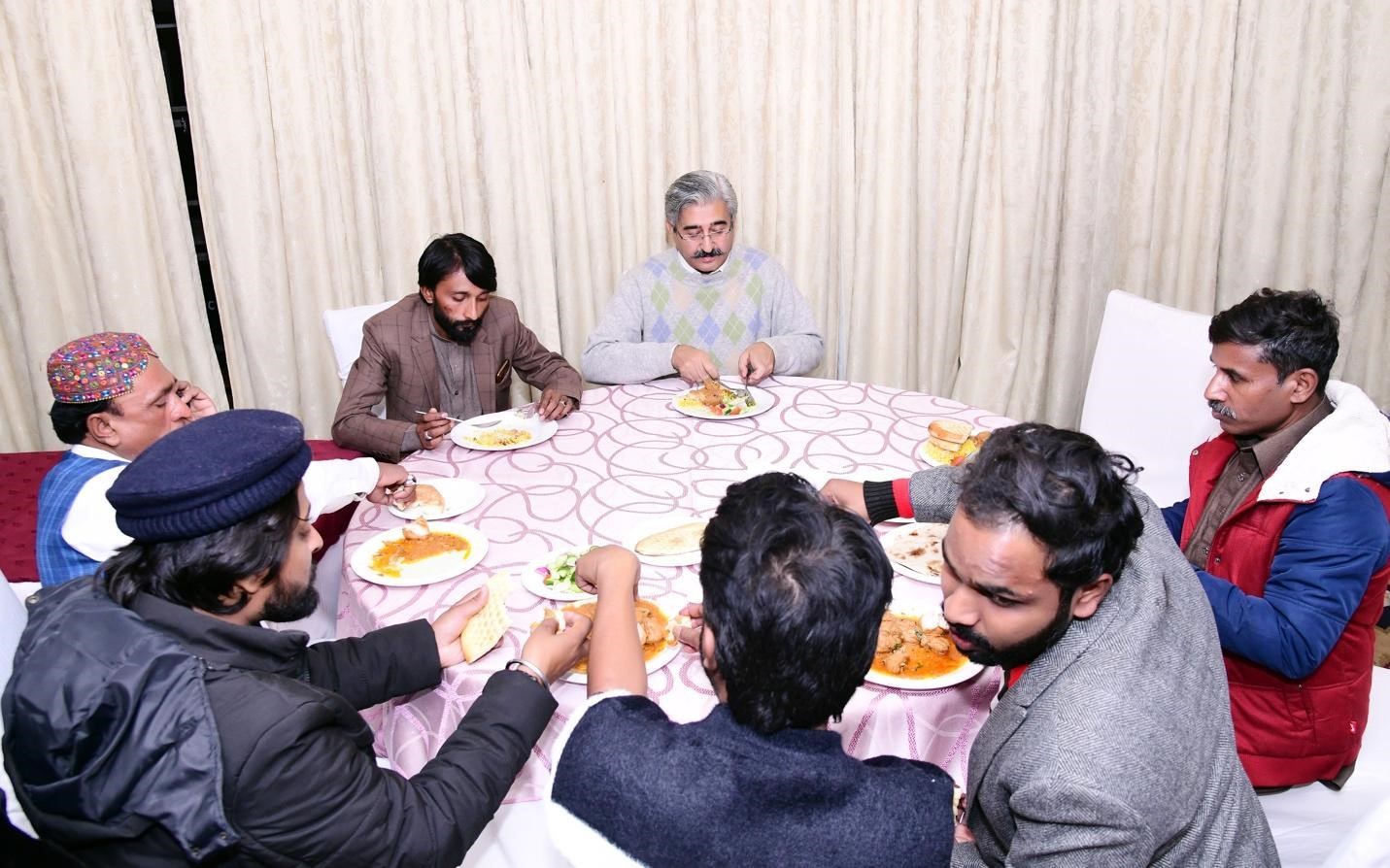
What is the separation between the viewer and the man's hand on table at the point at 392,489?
228 cm

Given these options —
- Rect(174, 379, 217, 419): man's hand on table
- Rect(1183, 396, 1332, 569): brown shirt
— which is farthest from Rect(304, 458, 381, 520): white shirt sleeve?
Rect(1183, 396, 1332, 569): brown shirt

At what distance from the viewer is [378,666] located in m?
1.66

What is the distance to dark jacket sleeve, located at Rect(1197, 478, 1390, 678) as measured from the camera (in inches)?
67.8

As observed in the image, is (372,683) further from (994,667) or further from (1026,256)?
(1026,256)

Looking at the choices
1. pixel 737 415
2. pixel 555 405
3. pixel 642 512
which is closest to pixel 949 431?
pixel 737 415

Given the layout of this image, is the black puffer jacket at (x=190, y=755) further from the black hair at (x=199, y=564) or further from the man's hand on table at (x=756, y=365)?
the man's hand on table at (x=756, y=365)

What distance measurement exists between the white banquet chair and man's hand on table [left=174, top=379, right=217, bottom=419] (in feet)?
8.19

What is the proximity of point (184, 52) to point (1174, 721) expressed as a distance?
4.31 metres

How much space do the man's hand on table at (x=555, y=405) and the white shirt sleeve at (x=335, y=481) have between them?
648 mm

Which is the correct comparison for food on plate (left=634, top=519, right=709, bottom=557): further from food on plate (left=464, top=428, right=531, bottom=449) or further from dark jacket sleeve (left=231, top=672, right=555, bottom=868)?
food on plate (left=464, top=428, right=531, bottom=449)

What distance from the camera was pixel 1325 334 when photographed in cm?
190

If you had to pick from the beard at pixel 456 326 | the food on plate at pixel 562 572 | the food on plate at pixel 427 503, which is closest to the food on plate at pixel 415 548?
the food on plate at pixel 427 503

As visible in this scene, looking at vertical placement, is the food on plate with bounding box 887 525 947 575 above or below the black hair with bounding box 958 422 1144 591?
below

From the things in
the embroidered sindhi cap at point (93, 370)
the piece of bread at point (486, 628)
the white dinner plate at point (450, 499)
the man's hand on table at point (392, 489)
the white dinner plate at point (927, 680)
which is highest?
the embroidered sindhi cap at point (93, 370)
